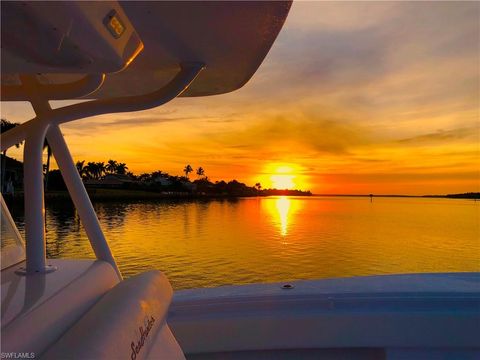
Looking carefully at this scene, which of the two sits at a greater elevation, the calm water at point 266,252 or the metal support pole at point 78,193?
the metal support pole at point 78,193

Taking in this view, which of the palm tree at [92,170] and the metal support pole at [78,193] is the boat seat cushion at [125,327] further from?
Result: the palm tree at [92,170]

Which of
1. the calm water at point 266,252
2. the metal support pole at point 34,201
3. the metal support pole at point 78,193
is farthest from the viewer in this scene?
the calm water at point 266,252

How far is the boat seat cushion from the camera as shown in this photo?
1.07 metres

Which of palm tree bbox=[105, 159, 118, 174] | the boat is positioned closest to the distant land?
palm tree bbox=[105, 159, 118, 174]

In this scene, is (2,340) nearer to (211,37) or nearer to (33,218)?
(33,218)

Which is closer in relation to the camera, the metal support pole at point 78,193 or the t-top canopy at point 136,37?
the t-top canopy at point 136,37

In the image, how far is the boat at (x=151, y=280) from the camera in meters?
1.09

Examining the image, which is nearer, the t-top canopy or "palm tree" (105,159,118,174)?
the t-top canopy

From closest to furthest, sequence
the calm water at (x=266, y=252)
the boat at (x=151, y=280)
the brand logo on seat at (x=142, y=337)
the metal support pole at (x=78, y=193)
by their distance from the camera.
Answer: the boat at (x=151, y=280) < the brand logo on seat at (x=142, y=337) < the metal support pole at (x=78, y=193) < the calm water at (x=266, y=252)

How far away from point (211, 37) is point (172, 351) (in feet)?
4.13

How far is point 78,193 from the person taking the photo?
207 centimetres

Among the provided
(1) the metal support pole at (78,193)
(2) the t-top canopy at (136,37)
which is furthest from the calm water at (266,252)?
(2) the t-top canopy at (136,37)

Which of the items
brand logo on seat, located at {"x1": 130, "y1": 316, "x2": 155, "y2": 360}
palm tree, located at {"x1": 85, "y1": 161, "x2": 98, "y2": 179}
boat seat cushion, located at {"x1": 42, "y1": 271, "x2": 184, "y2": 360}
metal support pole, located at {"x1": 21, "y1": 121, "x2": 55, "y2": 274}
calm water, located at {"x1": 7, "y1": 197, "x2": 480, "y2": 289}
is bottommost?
calm water, located at {"x1": 7, "y1": 197, "x2": 480, "y2": 289}

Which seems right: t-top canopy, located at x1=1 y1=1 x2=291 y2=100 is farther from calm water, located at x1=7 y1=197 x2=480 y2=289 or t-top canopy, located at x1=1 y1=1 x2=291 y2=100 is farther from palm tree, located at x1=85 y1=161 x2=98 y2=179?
palm tree, located at x1=85 y1=161 x2=98 y2=179
